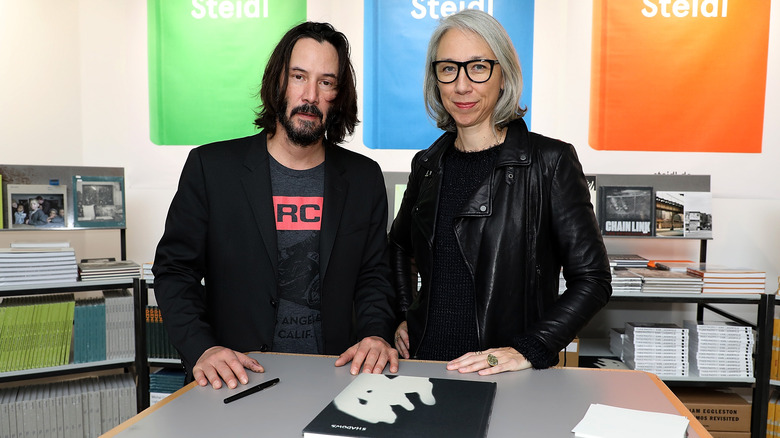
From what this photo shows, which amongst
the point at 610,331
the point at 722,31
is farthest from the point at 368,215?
the point at 722,31

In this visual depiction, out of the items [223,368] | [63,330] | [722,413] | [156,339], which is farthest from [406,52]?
[223,368]

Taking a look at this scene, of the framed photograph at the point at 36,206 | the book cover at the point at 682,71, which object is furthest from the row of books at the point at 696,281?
the framed photograph at the point at 36,206

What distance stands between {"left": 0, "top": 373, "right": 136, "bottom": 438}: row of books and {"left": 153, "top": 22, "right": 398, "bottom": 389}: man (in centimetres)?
181

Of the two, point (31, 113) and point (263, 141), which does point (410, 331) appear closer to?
point (263, 141)

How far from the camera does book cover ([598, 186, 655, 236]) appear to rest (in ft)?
9.70

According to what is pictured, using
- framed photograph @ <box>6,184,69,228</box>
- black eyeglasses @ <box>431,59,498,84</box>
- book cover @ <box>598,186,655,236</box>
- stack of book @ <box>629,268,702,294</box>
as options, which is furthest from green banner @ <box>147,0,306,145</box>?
stack of book @ <box>629,268,702,294</box>

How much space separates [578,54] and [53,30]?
2.97 metres

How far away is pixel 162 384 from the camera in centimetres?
298

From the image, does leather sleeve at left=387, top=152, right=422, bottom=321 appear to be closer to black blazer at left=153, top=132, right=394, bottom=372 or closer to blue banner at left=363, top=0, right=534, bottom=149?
black blazer at left=153, top=132, right=394, bottom=372

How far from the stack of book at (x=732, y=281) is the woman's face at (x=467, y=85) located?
178 centimetres

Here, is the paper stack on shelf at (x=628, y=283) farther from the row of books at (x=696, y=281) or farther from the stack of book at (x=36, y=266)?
the stack of book at (x=36, y=266)

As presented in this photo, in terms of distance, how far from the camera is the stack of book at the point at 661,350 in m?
2.84

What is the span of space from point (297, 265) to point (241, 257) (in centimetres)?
15

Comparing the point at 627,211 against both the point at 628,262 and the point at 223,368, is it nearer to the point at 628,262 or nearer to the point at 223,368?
the point at 628,262
